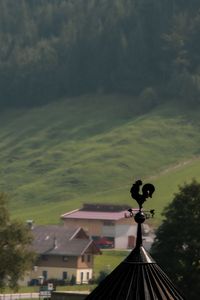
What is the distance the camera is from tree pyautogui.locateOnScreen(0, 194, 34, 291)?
233 feet

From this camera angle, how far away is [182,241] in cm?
5816

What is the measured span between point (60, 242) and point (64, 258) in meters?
3.04

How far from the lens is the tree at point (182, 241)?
181 feet

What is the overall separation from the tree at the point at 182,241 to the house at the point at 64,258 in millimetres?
46472

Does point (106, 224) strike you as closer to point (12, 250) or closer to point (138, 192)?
point (12, 250)

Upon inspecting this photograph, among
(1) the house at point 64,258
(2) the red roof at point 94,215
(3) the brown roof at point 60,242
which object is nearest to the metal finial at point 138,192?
(1) the house at point 64,258

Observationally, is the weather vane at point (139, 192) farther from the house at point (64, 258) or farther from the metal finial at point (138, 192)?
the house at point (64, 258)

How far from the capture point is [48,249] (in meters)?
109

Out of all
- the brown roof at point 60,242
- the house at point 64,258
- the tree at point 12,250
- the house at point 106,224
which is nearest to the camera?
the tree at point 12,250

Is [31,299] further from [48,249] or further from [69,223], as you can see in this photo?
[69,223]

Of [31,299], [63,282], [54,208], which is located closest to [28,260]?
[31,299]

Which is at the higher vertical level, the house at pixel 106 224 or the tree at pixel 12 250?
the house at pixel 106 224

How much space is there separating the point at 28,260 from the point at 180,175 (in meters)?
113

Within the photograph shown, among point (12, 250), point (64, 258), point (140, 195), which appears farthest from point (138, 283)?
point (64, 258)
